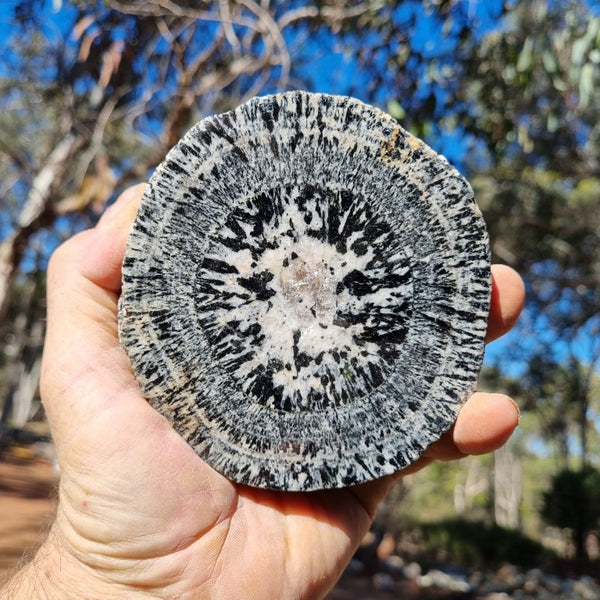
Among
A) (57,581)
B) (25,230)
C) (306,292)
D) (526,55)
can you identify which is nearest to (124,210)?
(306,292)

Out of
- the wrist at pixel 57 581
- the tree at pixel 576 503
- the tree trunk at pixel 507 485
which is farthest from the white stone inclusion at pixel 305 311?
the tree trunk at pixel 507 485

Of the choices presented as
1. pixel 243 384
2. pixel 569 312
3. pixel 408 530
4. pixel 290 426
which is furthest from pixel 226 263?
pixel 408 530

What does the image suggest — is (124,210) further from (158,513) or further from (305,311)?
(158,513)

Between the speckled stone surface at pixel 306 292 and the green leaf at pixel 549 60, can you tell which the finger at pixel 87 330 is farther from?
the green leaf at pixel 549 60

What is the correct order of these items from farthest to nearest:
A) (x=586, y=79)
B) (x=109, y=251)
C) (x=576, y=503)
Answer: (x=576, y=503) < (x=586, y=79) < (x=109, y=251)

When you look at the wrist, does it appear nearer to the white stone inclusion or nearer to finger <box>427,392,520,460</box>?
the white stone inclusion
